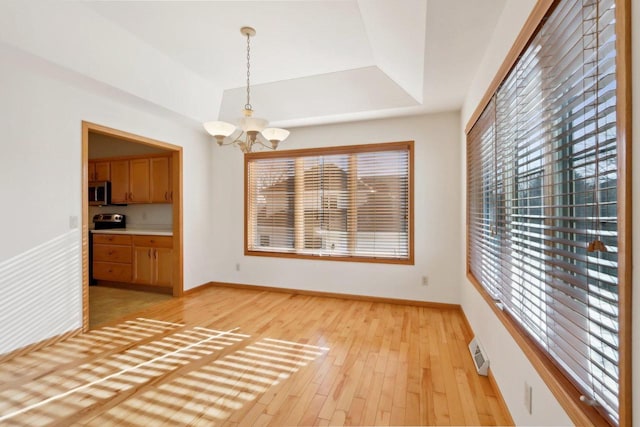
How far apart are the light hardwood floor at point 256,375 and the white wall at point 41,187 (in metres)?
0.36

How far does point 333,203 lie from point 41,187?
3112 millimetres

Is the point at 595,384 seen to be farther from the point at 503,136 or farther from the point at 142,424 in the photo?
the point at 142,424

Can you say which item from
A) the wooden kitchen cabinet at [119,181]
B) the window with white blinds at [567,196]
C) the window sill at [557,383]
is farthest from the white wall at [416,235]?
the wooden kitchen cabinet at [119,181]

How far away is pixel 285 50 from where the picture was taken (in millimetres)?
2885

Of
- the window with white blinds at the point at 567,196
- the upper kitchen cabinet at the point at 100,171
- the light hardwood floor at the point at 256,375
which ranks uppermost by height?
the upper kitchen cabinet at the point at 100,171

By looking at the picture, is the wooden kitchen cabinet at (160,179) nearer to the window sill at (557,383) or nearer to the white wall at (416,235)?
the white wall at (416,235)

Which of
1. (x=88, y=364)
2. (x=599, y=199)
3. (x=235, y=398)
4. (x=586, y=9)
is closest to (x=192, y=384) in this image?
(x=235, y=398)

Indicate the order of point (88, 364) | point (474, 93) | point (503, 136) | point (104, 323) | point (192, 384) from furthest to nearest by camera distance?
point (104, 323)
point (474, 93)
point (88, 364)
point (192, 384)
point (503, 136)

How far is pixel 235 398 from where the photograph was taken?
194cm

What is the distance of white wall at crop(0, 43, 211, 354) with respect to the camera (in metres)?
2.44

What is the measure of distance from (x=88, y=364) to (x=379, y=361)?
7.68 ft

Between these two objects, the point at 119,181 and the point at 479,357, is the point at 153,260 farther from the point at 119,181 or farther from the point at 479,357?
the point at 479,357

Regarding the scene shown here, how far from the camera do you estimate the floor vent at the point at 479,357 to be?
2168mm

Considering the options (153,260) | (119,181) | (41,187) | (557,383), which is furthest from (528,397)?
(119,181)
